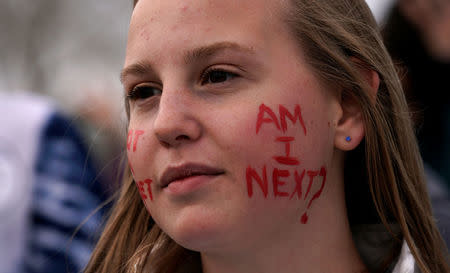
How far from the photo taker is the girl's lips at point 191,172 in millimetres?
1784

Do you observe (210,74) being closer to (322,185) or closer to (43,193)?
(322,185)

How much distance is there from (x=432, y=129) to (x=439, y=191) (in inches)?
27.0

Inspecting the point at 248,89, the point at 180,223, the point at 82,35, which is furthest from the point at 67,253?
the point at 82,35

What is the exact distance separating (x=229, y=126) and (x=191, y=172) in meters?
0.19

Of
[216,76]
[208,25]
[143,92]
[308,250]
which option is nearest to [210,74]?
[216,76]

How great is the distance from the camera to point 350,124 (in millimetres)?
2051

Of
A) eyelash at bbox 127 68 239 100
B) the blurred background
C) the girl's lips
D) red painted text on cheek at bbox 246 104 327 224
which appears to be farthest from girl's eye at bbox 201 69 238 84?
the blurred background

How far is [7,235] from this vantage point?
3146mm

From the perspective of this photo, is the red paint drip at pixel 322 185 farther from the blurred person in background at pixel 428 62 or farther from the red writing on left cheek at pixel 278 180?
the blurred person in background at pixel 428 62

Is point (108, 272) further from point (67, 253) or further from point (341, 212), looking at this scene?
point (341, 212)

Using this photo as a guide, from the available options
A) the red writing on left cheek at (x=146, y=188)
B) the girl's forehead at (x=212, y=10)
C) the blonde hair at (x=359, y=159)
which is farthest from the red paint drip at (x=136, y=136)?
the blonde hair at (x=359, y=159)

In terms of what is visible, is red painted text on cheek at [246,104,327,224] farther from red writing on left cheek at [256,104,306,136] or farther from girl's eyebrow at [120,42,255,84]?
girl's eyebrow at [120,42,255,84]

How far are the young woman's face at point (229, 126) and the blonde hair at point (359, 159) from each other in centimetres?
13

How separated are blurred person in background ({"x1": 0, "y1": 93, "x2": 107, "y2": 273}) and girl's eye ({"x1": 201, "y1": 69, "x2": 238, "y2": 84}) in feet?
4.89
